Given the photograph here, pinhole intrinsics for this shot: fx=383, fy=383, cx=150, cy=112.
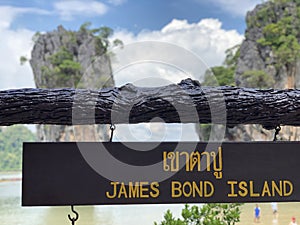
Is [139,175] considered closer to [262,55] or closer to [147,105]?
[147,105]

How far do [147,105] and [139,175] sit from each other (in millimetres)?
314

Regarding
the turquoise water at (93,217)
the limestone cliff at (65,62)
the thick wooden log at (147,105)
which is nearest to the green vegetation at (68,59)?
the limestone cliff at (65,62)

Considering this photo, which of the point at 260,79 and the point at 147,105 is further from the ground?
the point at 260,79

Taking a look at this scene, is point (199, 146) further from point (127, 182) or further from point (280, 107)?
point (280, 107)

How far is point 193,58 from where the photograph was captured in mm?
1951

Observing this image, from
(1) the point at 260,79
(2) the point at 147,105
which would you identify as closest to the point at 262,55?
(1) the point at 260,79

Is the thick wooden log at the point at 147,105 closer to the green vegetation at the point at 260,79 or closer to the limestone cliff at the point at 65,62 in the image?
the green vegetation at the point at 260,79

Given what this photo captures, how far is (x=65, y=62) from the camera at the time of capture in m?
21.7

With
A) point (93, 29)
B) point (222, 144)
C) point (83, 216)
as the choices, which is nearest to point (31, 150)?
point (222, 144)

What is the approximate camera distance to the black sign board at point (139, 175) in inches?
61.5

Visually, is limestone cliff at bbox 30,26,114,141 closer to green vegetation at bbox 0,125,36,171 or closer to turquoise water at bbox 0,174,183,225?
turquoise water at bbox 0,174,183,225

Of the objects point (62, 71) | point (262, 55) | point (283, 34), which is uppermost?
point (283, 34)

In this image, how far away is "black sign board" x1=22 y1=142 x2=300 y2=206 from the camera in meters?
1.56

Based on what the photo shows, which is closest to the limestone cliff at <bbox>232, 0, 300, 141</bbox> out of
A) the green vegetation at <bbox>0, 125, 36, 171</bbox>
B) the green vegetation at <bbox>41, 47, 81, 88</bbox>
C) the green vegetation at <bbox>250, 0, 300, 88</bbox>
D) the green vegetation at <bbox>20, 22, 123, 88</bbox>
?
the green vegetation at <bbox>250, 0, 300, 88</bbox>
